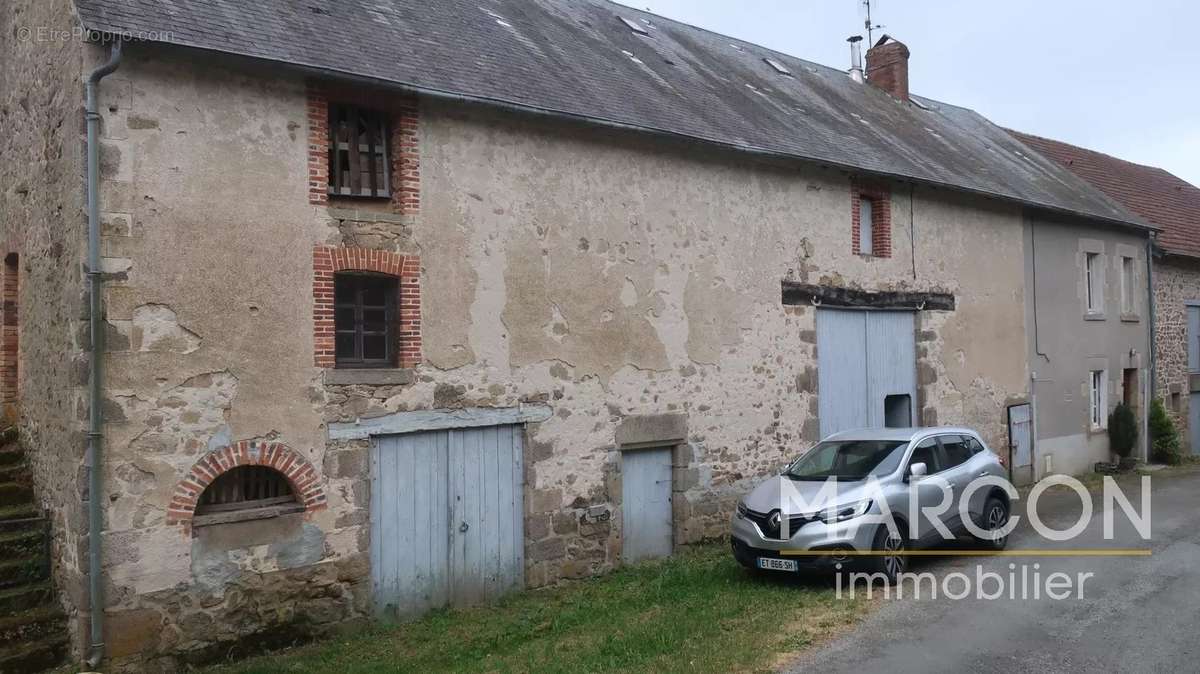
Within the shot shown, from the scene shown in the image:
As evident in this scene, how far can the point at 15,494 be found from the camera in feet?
29.5

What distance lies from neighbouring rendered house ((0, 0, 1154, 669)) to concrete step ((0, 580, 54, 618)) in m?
0.17

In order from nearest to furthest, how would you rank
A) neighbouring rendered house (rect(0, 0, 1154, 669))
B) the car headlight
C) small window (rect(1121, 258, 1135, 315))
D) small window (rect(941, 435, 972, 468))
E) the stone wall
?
neighbouring rendered house (rect(0, 0, 1154, 669))
the car headlight
small window (rect(941, 435, 972, 468))
small window (rect(1121, 258, 1135, 315))
the stone wall

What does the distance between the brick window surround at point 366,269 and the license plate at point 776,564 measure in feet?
13.0

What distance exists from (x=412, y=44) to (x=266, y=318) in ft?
11.7

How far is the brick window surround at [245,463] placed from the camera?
7.77 metres

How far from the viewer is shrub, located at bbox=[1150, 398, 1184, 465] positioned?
19.8 m

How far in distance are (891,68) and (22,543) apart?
1880 centimetres

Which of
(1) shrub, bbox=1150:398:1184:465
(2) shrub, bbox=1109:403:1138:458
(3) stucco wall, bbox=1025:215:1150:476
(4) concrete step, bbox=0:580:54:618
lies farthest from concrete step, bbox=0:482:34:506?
(1) shrub, bbox=1150:398:1184:465

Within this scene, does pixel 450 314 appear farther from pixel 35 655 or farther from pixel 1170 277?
pixel 1170 277

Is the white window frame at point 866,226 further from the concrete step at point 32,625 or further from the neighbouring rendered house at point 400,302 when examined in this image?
the concrete step at point 32,625

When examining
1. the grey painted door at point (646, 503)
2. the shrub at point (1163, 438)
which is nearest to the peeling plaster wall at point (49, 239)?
the grey painted door at point (646, 503)

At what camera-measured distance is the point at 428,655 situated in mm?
7938

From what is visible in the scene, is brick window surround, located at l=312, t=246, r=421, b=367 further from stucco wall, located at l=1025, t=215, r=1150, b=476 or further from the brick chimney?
the brick chimney

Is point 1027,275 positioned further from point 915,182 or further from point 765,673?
point 765,673
